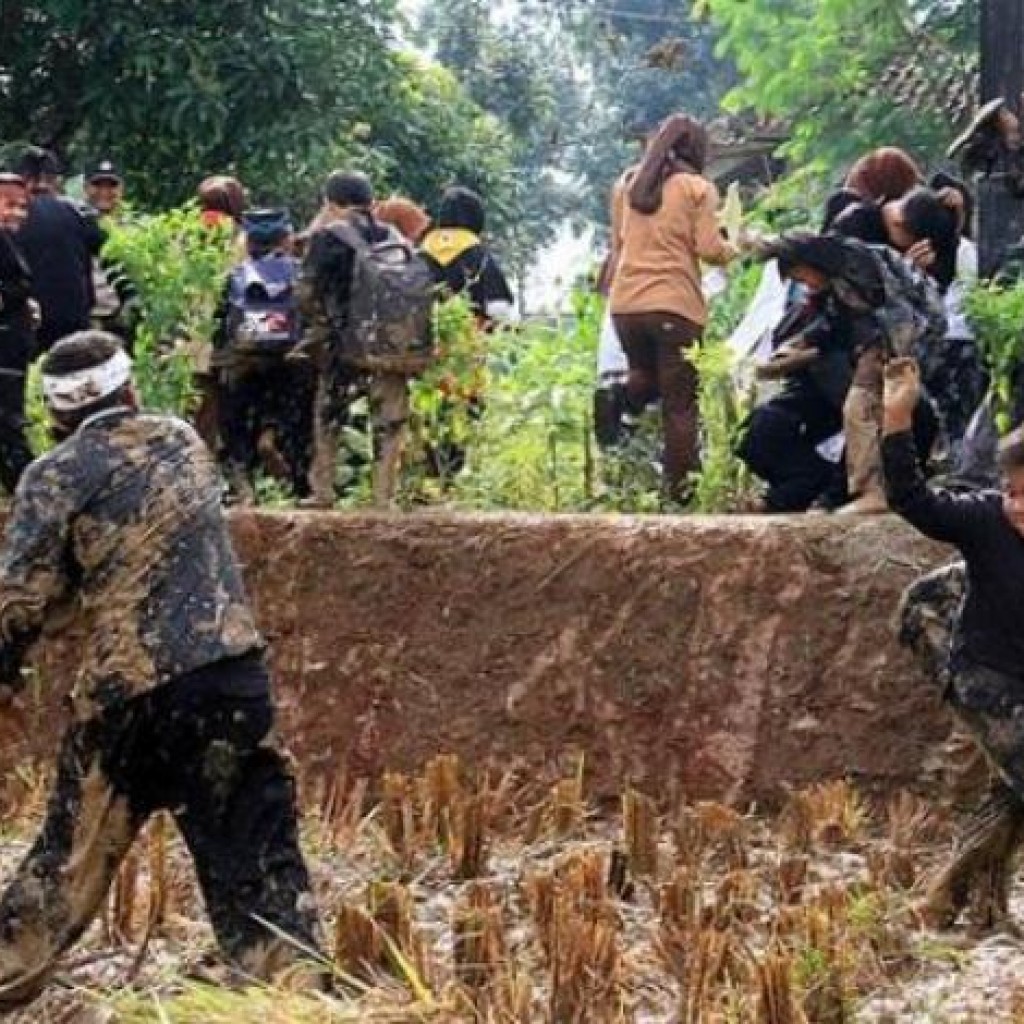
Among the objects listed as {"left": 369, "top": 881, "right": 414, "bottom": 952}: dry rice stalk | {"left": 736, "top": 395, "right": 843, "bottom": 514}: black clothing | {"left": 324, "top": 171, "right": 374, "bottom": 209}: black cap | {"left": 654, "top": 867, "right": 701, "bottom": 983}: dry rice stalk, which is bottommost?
{"left": 654, "top": 867, "right": 701, "bottom": 983}: dry rice stalk

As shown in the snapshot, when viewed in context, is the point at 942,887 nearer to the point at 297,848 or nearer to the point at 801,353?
the point at 297,848

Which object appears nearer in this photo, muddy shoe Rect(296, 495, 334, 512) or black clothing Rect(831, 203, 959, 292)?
black clothing Rect(831, 203, 959, 292)

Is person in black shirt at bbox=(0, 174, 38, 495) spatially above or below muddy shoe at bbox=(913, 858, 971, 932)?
above

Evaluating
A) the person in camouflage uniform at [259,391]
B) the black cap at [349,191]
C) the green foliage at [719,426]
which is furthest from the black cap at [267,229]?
the green foliage at [719,426]

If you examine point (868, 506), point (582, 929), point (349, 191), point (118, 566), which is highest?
point (349, 191)

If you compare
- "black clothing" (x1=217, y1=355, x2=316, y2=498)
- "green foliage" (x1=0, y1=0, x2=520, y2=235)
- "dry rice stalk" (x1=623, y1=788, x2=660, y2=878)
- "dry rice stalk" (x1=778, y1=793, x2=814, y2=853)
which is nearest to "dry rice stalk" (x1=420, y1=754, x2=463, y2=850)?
"dry rice stalk" (x1=623, y1=788, x2=660, y2=878)

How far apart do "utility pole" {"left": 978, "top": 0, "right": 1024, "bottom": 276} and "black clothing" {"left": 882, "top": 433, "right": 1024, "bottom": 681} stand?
255cm

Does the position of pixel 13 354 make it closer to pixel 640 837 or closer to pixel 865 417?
pixel 865 417

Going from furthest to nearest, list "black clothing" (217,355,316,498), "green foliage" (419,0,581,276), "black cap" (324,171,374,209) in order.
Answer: "green foliage" (419,0,581,276)
"black clothing" (217,355,316,498)
"black cap" (324,171,374,209)

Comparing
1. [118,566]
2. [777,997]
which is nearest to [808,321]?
[118,566]

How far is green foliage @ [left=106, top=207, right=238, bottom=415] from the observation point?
1031 centimetres

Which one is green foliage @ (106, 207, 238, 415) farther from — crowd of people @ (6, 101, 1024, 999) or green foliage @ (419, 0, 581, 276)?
green foliage @ (419, 0, 581, 276)

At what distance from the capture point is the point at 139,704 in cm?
625

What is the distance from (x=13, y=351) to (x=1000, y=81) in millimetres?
4050
